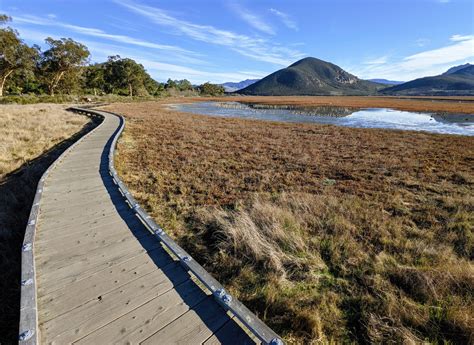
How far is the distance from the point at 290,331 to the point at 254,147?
509 inches

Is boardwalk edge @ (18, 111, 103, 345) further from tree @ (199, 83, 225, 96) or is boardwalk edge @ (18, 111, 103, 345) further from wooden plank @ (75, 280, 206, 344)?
tree @ (199, 83, 225, 96)

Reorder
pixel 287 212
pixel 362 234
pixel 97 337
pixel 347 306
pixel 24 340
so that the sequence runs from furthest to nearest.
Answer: pixel 287 212, pixel 362 234, pixel 347 306, pixel 97 337, pixel 24 340

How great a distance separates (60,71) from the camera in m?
55.6

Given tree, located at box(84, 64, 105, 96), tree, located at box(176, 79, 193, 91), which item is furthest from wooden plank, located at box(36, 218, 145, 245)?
tree, located at box(176, 79, 193, 91)

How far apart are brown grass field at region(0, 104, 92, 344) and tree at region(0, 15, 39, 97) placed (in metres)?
34.3

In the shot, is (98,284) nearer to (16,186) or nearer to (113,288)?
(113,288)

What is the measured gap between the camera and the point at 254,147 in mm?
15359

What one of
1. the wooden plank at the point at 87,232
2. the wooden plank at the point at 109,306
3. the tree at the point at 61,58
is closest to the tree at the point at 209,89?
the tree at the point at 61,58

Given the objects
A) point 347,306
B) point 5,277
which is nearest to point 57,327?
point 5,277

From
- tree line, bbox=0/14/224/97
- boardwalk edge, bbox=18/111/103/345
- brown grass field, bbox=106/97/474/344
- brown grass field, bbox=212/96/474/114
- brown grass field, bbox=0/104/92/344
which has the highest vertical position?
tree line, bbox=0/14/224/97

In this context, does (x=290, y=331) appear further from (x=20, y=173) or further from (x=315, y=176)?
(x=20, y=173)

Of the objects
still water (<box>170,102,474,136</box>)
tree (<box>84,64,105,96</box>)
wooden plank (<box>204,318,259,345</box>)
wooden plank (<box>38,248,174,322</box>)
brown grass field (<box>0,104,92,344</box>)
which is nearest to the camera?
wooden plank (<box>204,318,259,345</box>)

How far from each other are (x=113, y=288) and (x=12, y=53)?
2276 inches

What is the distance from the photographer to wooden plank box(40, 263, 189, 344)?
2.56m
